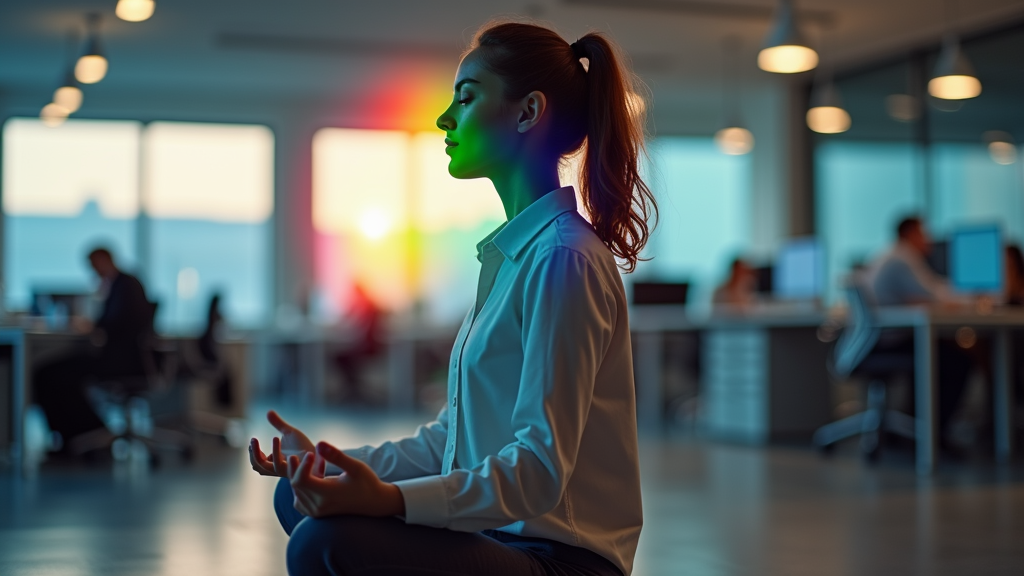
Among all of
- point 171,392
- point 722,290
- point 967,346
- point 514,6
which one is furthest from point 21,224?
point 967,346

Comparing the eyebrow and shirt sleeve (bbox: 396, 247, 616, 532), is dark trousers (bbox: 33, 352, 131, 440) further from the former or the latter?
shirt sleeve (bbox: 396, 247, 616, 532)

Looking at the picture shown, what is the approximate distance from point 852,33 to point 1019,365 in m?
3.34

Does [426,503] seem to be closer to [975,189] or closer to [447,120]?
[447,120]

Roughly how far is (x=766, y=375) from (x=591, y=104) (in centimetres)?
562

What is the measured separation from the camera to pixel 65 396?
5.72 meters

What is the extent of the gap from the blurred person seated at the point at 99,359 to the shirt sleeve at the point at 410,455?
14.1 feet

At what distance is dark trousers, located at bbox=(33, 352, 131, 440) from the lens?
225 inches

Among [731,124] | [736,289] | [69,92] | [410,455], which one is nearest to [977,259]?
[736,289]

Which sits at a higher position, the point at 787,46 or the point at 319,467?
the point at 787,46

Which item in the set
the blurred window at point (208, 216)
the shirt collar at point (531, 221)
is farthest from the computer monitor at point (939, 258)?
the blurred window at point (208, 216)

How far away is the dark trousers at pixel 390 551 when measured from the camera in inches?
42.6

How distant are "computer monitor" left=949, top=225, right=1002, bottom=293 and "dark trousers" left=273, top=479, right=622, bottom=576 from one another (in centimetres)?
549

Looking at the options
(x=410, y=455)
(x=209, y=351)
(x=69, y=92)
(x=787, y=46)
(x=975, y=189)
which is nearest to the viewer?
(x=410, y=455)

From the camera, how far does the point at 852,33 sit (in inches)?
360
